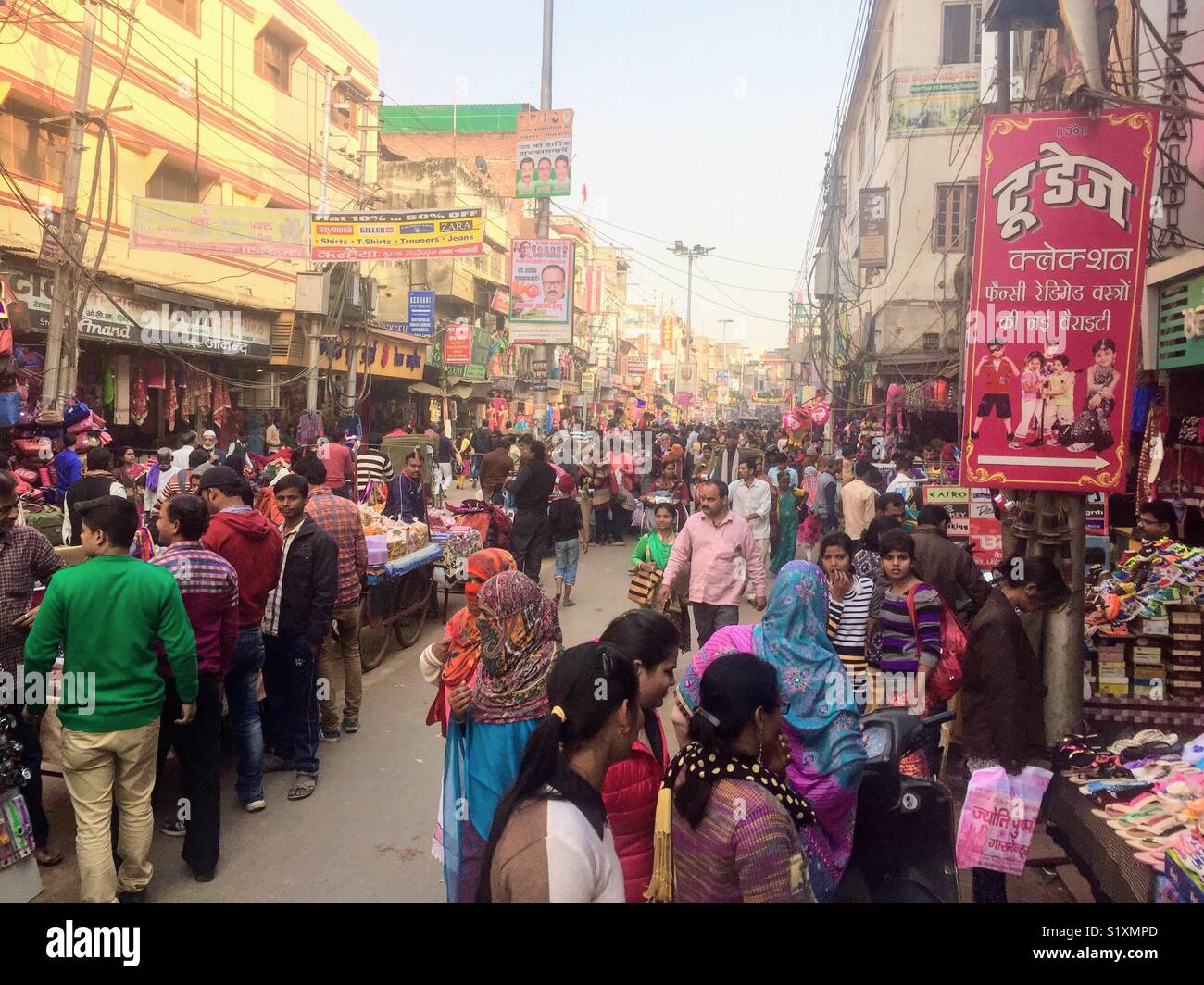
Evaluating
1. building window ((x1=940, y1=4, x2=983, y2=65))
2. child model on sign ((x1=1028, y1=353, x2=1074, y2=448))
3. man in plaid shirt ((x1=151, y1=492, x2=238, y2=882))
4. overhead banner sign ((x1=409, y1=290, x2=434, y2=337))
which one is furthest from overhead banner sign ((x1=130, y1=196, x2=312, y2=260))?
building window ((x1=940, y1=4, x2=983, y2=65))

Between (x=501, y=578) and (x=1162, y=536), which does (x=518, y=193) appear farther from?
(x=501, y=578)

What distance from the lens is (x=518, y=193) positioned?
62.7ft

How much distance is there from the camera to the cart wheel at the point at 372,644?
7.96 m

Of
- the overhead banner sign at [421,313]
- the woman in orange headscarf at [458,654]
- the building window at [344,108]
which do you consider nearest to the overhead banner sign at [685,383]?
the overhead banner sign at [421,313]

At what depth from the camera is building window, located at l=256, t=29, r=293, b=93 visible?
20000 millimetres

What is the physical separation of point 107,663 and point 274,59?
20.4 m

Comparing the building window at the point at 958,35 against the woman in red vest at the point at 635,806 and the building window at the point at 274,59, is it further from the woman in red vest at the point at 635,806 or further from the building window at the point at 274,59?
the woman in red vest at the point at 635,806

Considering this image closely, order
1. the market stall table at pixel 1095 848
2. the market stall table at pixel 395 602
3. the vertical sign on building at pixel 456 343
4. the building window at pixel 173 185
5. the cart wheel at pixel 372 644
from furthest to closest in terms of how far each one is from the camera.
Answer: the vertical sign on building at pixel 456 343 → the building window at pixel 173 185 → the cart wheel at pixel 372 644 → the market stall table at pixel 395 602 → the market stall table at pixel 1095 848

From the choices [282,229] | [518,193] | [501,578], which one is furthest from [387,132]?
[501,578]

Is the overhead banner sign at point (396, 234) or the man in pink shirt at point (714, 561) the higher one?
the overhead banner sign at point (396, 234)

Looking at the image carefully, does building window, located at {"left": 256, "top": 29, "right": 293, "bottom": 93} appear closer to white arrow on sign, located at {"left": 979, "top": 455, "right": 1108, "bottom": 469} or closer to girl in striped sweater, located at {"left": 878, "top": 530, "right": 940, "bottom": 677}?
white arrow on sign, located at {"left": 979, "top": 455, "right": 1108, "bottom": 469}

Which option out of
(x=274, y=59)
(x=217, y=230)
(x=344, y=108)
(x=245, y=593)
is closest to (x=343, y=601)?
(x=245, y=593)

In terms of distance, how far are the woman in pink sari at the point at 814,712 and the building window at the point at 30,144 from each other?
1363 cm

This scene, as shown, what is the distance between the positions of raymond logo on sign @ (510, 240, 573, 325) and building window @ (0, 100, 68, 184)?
8.89 m
